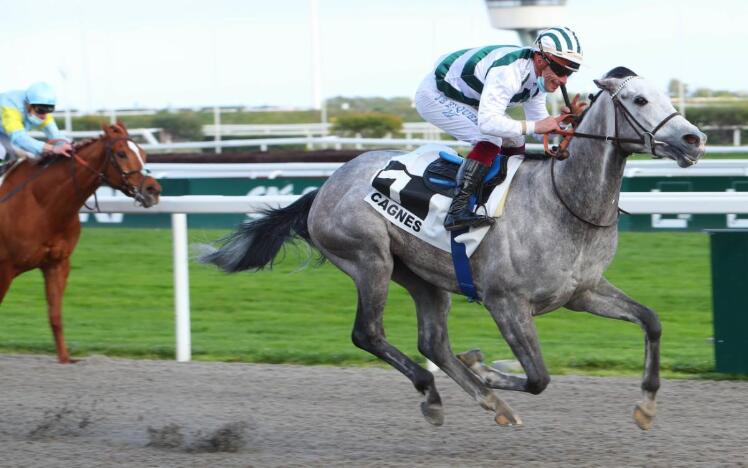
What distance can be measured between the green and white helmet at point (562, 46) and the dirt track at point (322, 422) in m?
1.42

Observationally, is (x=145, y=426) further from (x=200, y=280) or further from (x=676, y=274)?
(x=676, y=274)

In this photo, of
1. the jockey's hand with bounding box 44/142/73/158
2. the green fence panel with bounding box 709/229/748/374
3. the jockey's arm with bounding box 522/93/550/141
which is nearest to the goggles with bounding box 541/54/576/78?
the jockey's arm with bounding box 522/93/550/141

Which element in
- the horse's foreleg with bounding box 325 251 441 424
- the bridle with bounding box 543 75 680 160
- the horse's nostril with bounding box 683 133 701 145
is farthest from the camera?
the horse's foreleg with bounding box 325 251 441 424

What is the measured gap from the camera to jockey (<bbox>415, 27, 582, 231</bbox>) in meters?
4.66

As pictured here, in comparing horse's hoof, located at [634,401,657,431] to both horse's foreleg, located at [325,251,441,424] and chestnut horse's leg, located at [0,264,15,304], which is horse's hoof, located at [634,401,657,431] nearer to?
horse's foreleg, located at [325,251,441,424]

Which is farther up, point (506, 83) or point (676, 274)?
point (506, 83)

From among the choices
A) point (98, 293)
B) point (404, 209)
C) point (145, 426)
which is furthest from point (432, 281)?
point (98, 293)

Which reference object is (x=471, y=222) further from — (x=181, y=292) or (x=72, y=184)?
(x=72, y=184)

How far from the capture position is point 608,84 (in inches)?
178

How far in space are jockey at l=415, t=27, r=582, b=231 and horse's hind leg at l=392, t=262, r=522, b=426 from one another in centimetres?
61

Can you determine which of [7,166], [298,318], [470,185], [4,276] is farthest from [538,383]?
[7,166]

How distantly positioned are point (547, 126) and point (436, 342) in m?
1.10

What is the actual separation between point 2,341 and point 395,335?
229 centimetres

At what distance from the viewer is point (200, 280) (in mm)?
Answer: 9734
